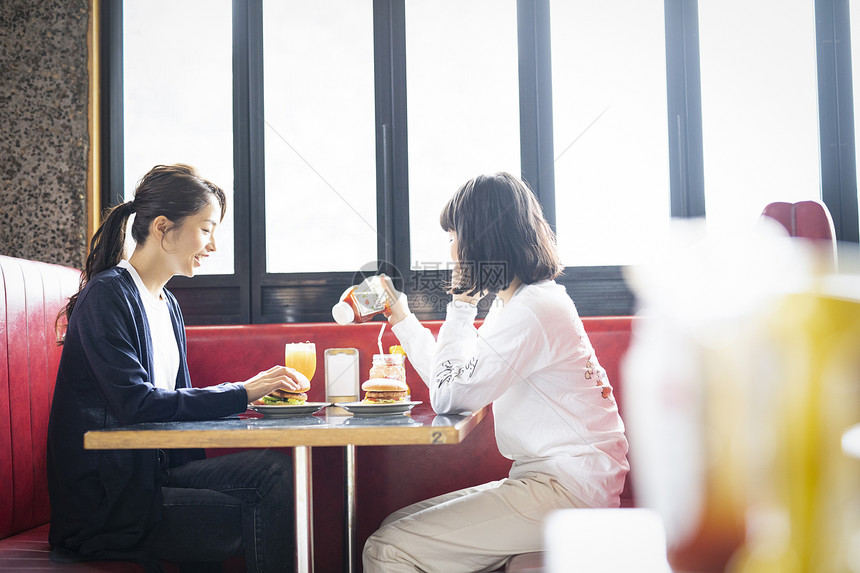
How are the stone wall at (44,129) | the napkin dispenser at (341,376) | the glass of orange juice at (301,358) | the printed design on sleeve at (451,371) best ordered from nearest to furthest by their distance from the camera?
the printed design on sleeve at (451,371) < the glass of orange juice at (301,358) < the napkin dispenser at (341,376) < the stone wall at (44,129)

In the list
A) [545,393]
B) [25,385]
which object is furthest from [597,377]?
[25,385]

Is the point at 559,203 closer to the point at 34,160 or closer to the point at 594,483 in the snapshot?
the point at 594,483

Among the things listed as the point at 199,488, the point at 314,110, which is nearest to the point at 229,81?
the point at 314,110

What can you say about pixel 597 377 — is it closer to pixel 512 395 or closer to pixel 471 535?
pixel 512 395

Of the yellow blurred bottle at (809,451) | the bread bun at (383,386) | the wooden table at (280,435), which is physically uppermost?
the yellow blurred bottle at (809,451)

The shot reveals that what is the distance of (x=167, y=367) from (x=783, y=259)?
5.67ft

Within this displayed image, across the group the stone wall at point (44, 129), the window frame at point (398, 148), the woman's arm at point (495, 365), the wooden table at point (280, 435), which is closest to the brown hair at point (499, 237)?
the woman's arm at point (495, 365)

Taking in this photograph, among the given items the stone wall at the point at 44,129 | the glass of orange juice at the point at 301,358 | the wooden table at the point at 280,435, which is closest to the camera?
the wooden table at the point at 280,435

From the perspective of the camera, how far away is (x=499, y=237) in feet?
5.31

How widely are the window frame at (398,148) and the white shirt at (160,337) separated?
67 cm

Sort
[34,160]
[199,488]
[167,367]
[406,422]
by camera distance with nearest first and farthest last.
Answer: [406,422] < [199,488] < [167,367] < [34,160]

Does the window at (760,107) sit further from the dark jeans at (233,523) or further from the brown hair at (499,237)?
the dark jeans at (233,523)

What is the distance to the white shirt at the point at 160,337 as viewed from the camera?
168 cm

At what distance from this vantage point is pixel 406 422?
130cm
